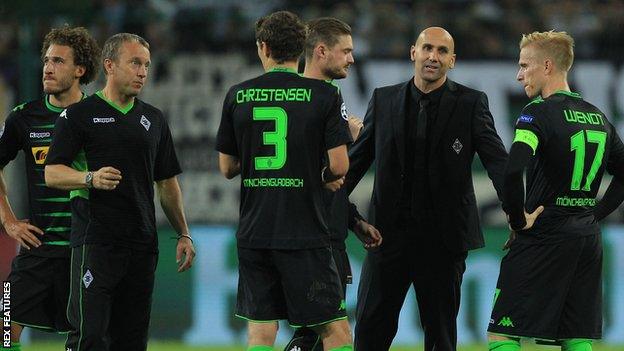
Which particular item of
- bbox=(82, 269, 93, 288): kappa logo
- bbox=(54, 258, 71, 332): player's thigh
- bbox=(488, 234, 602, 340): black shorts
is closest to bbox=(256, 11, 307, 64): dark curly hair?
bbox=(82, 269, 93, 288): kappa logo

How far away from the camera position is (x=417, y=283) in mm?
7238

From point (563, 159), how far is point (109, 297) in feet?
8.44

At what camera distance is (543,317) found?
6.57 meters

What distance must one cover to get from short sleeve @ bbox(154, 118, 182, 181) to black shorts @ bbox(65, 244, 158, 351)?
494mm

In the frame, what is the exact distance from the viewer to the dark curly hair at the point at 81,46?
7.21 m

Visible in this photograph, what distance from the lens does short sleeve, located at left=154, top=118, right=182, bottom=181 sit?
7043 mm

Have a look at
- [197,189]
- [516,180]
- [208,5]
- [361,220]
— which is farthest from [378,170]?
[208,5]

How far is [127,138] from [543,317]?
8.11 ft

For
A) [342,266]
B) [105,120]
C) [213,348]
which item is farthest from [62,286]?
[213,348]

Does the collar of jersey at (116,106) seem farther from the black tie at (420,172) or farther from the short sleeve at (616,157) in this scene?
the short sleeve at (616,157)

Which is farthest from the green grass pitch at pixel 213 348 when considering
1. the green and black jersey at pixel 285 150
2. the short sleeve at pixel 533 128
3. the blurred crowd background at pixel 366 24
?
the green and black jersey at pixel 285 150

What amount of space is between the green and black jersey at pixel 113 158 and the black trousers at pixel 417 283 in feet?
4.63

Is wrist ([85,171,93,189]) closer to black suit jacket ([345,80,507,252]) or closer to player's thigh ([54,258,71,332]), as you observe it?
player's thigh ([54,258,71,332])

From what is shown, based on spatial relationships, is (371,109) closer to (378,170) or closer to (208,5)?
(378,170)
